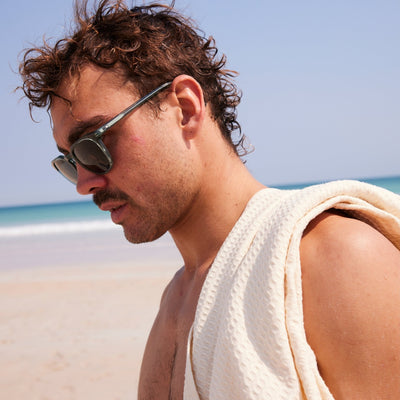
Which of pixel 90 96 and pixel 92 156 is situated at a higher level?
pixel 90 96

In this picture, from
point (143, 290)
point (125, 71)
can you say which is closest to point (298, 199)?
point (125, 71)

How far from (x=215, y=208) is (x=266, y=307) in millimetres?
631

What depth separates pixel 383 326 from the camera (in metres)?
1.04

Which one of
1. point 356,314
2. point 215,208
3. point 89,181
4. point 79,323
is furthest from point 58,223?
point 356,314

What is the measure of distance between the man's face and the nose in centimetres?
3

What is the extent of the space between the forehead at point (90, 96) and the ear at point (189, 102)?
168 mm

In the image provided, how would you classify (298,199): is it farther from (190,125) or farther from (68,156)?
(68,156)

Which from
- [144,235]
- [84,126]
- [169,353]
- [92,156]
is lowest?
[169,353]

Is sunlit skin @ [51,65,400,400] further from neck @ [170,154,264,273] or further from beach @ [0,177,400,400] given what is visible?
beach @ [0,177,400,400]

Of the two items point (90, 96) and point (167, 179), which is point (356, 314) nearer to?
point (167, 179)

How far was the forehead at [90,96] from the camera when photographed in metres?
1.70

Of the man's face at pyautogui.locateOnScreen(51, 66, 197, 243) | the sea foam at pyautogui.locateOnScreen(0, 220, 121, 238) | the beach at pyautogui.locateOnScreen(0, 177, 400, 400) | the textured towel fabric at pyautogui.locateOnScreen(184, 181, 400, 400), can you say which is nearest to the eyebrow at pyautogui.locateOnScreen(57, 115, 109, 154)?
the man's face at pyautogui.locateOnScreen(51, 66, 197, 243)

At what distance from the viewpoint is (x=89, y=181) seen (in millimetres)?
1832

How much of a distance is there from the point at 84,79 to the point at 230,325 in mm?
1015
